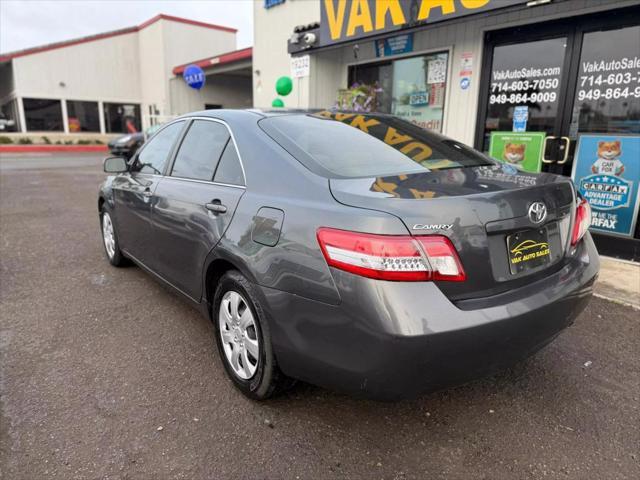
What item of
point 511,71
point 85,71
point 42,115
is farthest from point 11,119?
point 511,71

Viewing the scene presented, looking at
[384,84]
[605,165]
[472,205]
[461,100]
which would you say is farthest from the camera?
[384,84]

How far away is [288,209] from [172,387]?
1.32 meters

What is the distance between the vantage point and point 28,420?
94.3 inches

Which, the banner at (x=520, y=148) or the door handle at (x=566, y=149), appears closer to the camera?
the door handle at (x=566, y=149)

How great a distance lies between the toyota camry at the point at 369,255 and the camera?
1.84m

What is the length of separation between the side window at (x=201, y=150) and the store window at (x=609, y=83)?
4384mm

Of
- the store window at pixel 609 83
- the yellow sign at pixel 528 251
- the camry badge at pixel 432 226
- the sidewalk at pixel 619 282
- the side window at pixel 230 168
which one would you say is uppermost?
the store window at pixel 609 83

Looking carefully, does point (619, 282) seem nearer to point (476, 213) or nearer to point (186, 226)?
point (476, 213)

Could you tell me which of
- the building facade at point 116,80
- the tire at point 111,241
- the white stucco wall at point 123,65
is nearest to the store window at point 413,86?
the tire at point 111,241

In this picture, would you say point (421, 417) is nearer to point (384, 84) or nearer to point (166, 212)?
point (166, 212)

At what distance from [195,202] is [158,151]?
1.15 metres

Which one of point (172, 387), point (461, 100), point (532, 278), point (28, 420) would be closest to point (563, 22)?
point (461, 100)

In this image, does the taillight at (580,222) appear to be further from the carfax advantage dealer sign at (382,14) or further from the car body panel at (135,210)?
the carfax advantage dealer sign at (382,14)

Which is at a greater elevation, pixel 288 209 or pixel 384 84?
pixel 384 84
